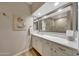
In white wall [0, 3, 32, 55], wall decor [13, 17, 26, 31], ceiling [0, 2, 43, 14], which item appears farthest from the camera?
wall decor [13, 17, 26, 31]

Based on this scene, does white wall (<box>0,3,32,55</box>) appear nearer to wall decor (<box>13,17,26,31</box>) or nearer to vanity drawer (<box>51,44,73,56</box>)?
wall decor (<box>13,17,26,31</box>)

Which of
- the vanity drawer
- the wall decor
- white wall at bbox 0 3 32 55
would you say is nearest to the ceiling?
white wall at bbox 0 3 32 55

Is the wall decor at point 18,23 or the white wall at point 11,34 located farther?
the wall decor at point 18,23

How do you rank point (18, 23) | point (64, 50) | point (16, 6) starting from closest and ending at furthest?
point (64, 50), point (16, 6), point (18, 23)

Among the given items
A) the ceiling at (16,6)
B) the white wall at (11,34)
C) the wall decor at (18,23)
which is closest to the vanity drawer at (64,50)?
the ceiling at (16,6)

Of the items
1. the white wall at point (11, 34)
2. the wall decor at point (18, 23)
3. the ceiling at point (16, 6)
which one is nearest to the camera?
the ceiling at point (16, 6)

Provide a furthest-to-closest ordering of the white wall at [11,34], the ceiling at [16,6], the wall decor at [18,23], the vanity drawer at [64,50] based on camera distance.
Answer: the wall decor at [18,23], the white wall at [11,34], the ceiling at [16,6], the vanity drawer at [64,50]

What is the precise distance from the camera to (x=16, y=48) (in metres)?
2.37

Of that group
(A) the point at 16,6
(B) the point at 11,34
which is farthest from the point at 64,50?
(B) the point at 11,34

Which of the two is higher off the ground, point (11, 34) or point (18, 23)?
point (18, 23)

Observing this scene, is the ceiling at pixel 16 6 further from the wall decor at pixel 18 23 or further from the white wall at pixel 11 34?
the wall decor at pixel 18 23

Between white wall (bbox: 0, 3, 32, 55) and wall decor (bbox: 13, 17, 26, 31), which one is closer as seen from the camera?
white wall (bbox: 0, 3, 32, 55)

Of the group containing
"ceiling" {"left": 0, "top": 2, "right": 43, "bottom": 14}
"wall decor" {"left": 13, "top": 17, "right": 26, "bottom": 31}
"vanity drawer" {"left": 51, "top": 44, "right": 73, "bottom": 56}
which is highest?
"ceiling" {"left": 0, "top": 2, "right": 43, "bottom": 14}

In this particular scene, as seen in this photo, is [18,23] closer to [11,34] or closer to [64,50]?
[11,34]
